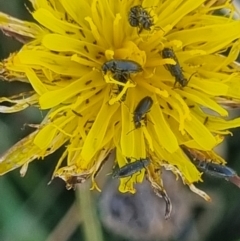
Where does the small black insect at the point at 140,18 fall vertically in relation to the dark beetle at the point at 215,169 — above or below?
above

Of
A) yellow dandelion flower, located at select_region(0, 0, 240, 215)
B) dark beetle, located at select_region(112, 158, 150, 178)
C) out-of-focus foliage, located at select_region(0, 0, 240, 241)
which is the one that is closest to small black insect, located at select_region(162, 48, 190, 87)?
yellow dandelion flower, located at select_region(0, 0, 240, 215)

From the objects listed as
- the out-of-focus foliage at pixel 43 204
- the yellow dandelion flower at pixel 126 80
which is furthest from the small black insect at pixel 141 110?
the out-of-focus foliage at pixel 43 204

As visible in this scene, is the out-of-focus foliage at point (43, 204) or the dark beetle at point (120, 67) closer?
the dark beetle at point (120, 67)

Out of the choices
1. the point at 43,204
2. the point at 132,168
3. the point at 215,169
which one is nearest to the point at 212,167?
the point at 215,169

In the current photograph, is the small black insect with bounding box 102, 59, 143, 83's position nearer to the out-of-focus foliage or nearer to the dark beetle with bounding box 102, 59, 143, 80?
the dark beetle with bounding box 102, 59, 143, 80

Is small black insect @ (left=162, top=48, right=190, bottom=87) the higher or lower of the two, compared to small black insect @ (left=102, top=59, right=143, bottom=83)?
lower

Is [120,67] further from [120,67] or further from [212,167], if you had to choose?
[212,167]

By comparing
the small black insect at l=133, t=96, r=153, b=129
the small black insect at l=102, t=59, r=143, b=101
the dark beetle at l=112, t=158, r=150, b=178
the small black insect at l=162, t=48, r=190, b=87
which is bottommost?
the dark beetle at l=112, t=158, r=150, b=178

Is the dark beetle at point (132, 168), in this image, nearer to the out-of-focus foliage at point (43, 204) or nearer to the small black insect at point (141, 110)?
the small black insect at point (141, 110)

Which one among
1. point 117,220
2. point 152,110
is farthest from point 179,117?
point 117,220
